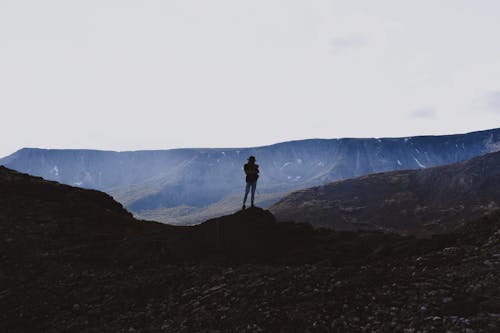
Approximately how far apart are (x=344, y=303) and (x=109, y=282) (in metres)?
11.2

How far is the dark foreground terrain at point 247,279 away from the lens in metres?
11.4

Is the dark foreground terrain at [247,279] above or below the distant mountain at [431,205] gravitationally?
above

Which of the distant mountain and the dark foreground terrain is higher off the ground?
the dark foreground terrain

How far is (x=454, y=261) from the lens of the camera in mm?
13508

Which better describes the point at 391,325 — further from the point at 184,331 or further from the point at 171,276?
the point at 171,276

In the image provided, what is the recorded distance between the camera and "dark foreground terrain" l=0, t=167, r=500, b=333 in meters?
11.4

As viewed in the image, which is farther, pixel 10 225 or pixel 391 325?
pixel 10 225

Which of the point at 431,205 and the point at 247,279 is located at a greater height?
the point at 247,279

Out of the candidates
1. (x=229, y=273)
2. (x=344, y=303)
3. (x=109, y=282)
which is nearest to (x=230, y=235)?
(x=229, y=273)

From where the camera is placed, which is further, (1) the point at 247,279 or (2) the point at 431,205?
(2) the point at 431,205

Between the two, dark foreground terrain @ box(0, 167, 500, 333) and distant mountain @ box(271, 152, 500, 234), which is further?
distant mountain @ box(271, 152, 500, 234)

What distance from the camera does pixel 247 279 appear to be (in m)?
16.1

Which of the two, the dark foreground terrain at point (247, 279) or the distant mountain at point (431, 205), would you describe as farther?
the distant mountain at point (431, 205)

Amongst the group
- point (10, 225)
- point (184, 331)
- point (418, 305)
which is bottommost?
point (184, 331)
